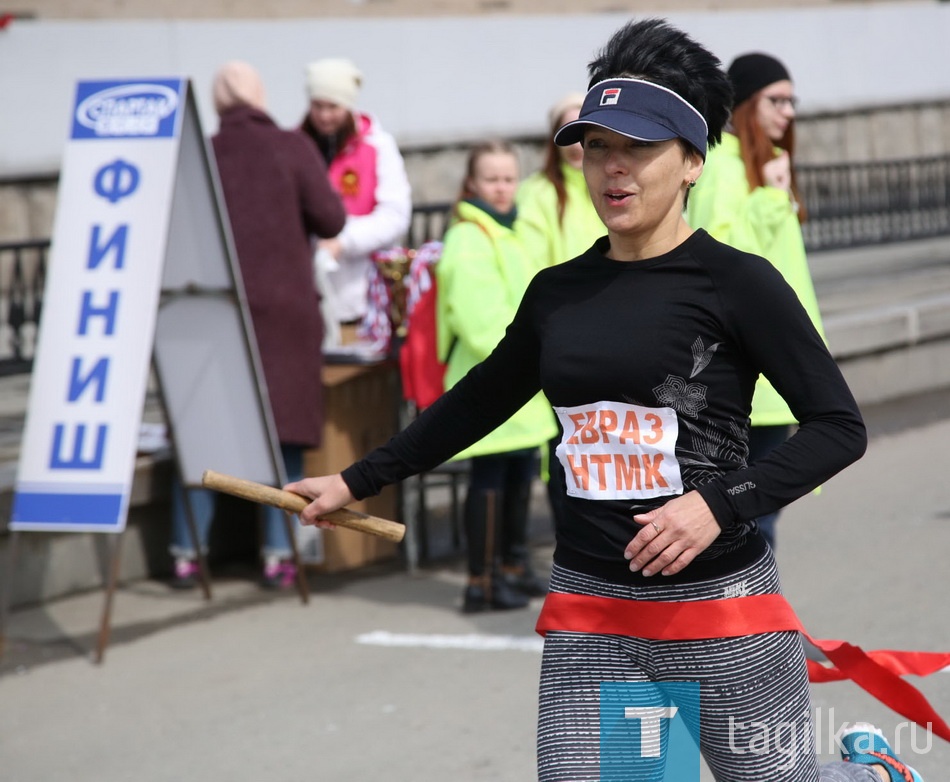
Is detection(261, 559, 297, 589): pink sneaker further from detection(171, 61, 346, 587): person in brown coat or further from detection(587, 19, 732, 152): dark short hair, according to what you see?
detection(587, 19, 732, 152): dark short hair

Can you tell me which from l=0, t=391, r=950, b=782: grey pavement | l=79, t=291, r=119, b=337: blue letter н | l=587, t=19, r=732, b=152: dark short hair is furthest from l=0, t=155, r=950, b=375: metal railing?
l=587, t=19, r=732, b=152: dark short hair

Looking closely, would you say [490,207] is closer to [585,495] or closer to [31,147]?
[585,495]

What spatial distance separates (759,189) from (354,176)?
8.38 ft

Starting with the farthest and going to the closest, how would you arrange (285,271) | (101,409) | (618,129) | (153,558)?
(153,558), (285,271), (101,409), (618,129)

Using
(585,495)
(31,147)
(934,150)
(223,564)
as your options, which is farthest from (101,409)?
(934,150)

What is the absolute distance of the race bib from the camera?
2.61 m

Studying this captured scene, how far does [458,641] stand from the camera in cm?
567

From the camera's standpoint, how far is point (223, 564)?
7020 mm

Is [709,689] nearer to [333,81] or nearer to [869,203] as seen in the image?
[333,81]

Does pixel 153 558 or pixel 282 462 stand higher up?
pixel 282 462

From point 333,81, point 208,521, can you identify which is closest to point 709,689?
point 208,521

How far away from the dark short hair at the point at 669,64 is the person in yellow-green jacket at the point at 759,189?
A: 2206mm

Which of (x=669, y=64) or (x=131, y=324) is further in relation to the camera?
(x=131, y=324)

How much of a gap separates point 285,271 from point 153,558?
1446 mm
